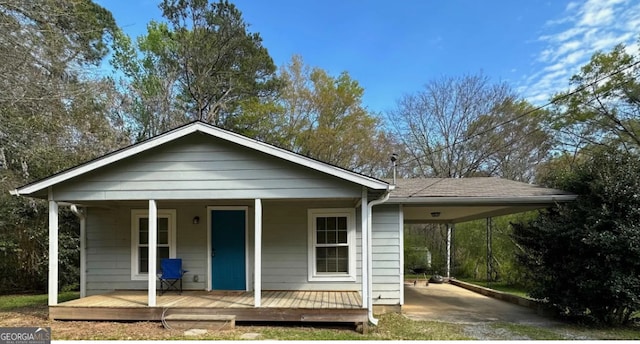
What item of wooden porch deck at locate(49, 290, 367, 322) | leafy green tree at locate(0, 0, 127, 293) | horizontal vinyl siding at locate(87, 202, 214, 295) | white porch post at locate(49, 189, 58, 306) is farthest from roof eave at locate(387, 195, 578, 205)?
leafy green tree at locate(0, 0, 127, 293)

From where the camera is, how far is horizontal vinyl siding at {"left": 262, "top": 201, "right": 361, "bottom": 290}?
26.7 feet

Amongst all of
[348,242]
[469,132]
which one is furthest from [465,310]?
[469,132]

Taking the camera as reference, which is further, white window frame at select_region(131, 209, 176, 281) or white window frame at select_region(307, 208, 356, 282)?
white window frame at select_region(131, 209, 176, 281)

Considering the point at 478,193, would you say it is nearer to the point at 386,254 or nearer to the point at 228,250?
the point at 386,254

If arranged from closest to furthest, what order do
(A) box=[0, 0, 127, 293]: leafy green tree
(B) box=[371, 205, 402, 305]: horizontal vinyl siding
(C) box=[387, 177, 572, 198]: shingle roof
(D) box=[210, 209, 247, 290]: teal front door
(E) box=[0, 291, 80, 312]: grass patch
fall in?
1. (A) box=[0, 0, 127, 293]: leafy green tree
2. (C) box=[387, 177, 572, 198]: shingle roof
3. (B) box=[371, 205, 402, 305]: horizontal vinyl siding
4. (D) box=[210, 209, 247, 290]: teal front door
5. (E) box=[0, 291, 80, 312]: grass patch

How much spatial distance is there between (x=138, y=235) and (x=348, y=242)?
4.49m

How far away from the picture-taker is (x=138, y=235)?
8586mm

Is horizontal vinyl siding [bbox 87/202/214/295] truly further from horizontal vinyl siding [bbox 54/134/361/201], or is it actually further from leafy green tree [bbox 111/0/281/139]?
leafy green tree [bbox 111/0/281/139]

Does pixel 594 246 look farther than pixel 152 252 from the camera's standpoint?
No

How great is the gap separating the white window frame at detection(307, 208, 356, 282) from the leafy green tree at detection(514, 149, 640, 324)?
3306 millimetres

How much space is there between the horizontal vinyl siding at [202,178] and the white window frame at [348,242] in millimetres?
1793

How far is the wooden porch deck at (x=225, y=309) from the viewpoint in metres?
6.27

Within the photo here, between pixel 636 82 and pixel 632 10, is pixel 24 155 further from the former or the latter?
pixel 636 82

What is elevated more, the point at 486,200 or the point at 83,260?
the point at 486,200
